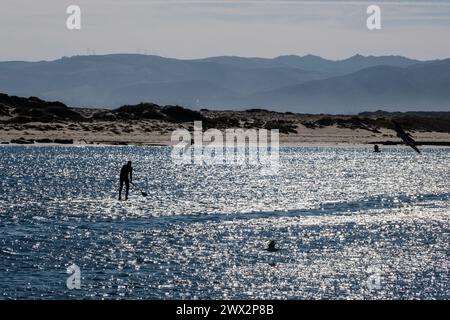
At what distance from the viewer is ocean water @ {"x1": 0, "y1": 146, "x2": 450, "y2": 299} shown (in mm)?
30094

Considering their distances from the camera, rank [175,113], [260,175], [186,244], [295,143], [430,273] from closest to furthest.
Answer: [430,273], [186,244], [260,175], [295,143], [175,113]

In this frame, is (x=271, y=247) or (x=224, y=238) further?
(x=224, y=238)

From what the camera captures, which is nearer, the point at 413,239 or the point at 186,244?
the point at 186,244

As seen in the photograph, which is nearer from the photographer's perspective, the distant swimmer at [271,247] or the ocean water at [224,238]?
the ocean water at [224,238]

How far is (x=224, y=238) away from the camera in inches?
1613

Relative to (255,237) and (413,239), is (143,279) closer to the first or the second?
(255,237)

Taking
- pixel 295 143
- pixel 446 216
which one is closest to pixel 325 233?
pixel 446 216

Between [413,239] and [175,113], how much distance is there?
118m

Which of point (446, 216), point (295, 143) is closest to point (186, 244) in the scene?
point (446, 216)

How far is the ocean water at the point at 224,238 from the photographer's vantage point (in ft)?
98.7

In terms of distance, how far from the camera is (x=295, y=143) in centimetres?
14750

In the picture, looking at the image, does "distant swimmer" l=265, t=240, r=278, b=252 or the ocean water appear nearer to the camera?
the ocean water
